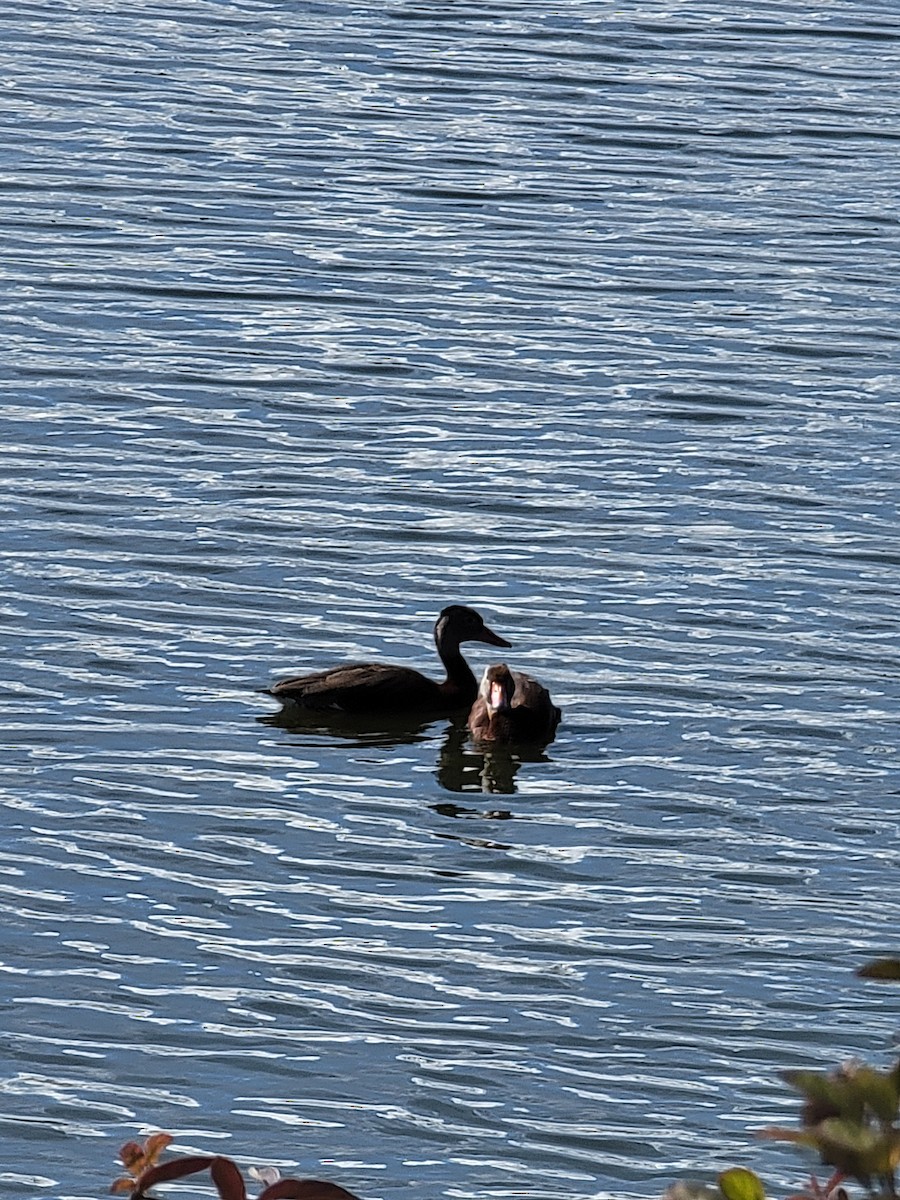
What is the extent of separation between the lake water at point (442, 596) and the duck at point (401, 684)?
0.12 metres

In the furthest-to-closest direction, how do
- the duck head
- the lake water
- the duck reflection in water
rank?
the duck head, the duck reflection in water, the lake water

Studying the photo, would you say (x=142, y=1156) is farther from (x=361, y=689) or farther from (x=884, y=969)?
(x=361, y=689)

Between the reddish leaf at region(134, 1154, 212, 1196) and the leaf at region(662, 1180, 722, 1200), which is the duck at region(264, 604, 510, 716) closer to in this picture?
the reddish leaf at region(134, 1154, 212, 1196)

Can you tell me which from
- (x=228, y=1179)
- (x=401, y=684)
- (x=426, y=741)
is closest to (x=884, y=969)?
(x=228, y=1179)

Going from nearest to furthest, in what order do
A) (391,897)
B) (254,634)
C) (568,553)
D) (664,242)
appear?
(391,897)
(254,634)
(568,553)
(664,242)

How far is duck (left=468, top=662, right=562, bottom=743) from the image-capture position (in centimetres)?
970

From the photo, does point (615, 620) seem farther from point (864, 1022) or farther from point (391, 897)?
point (864, 1022)

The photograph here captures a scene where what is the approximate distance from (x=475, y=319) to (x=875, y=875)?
7251 millimetres

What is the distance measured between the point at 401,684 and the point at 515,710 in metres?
0.60

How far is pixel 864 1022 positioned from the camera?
7.04m

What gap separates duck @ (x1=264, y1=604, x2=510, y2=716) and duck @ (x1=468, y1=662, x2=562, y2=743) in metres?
0.26

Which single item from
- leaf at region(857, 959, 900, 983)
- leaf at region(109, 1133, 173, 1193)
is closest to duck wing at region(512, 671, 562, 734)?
leaf at region(109, 1133, 173, 1193)

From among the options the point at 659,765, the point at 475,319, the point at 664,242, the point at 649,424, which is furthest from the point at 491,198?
the point at 659,765

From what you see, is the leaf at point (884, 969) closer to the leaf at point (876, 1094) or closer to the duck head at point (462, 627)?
the leaf at point (876, 1094)
